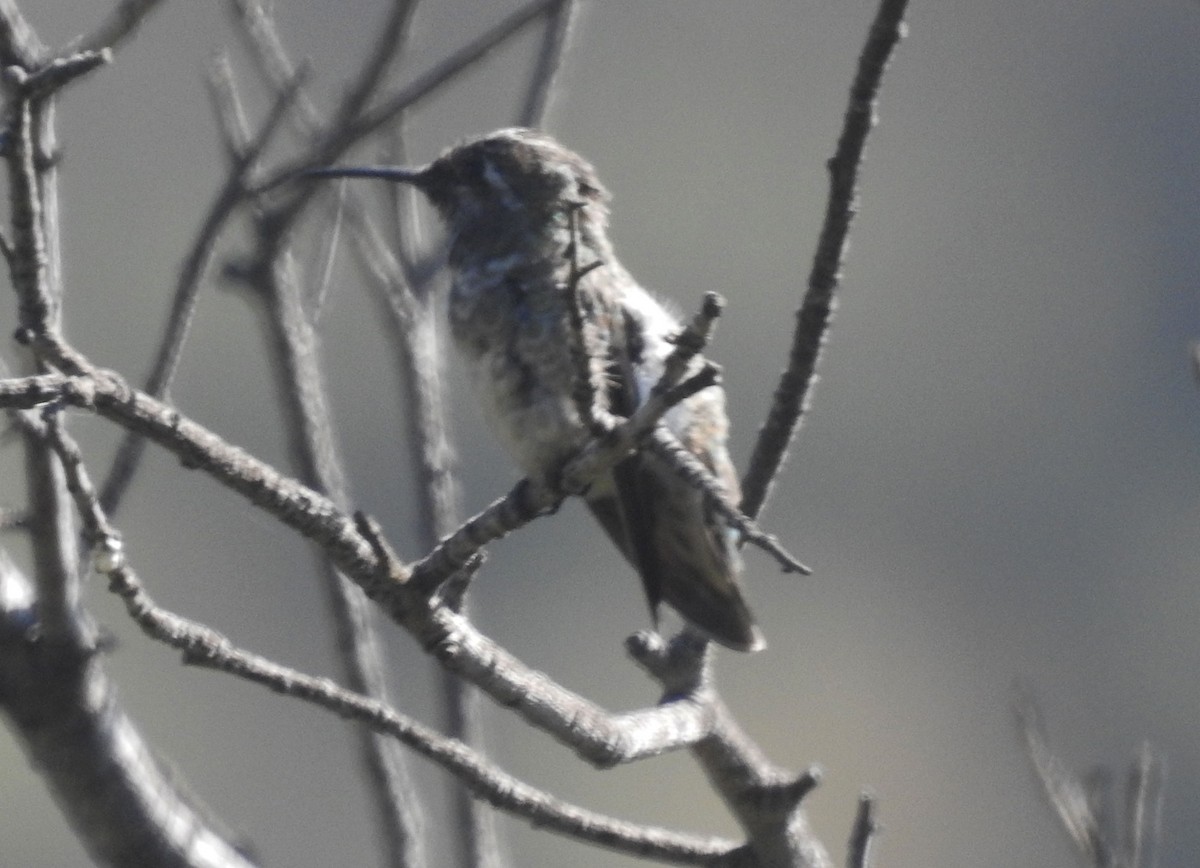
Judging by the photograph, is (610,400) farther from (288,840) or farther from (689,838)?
(288,840)

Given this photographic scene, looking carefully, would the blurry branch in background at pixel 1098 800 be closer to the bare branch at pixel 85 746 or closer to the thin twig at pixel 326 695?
the thin twig at pixel 326 695

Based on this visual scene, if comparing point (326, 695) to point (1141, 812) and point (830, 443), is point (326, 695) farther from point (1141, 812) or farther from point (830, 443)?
point (830, 443)

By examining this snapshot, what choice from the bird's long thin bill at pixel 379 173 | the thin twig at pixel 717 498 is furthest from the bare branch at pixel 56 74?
the bird's long thin bill at pixel 379 173

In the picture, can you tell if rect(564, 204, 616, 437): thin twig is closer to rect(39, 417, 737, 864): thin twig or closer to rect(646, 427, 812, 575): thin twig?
rect(646, 427, 812, 575): thin twig

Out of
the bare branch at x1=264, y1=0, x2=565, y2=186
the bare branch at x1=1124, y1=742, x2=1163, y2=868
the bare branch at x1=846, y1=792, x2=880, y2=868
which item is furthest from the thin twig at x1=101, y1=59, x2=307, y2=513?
the bare branch at x1=1124, y1=742, x2=1163, y2=868

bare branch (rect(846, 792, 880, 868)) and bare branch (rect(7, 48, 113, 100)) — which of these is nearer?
bare branch (rect(7, 48, 113, 100))
